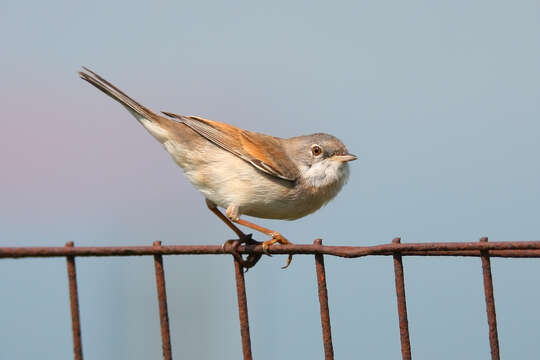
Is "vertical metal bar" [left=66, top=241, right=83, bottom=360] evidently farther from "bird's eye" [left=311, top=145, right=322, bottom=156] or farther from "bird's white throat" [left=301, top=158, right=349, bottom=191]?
"bird's eye" [left=311, top=145, right=322, bottom=156]

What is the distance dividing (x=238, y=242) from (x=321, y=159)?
Answer: 2.35 m

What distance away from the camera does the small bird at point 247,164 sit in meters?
5.19

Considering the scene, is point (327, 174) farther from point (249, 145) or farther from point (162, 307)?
point (162, 307)

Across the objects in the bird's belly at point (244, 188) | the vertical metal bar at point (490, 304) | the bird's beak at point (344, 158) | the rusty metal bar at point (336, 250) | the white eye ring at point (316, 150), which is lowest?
the vertical metal bar at point (490, 304)

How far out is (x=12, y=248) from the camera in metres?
2.66

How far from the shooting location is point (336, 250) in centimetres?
264

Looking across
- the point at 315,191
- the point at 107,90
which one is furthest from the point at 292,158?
the point at 107,90

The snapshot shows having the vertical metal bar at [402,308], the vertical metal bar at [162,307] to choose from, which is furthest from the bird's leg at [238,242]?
the vertical metal bar at [402,308]

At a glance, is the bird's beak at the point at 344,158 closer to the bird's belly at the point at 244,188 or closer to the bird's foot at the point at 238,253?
the bird's belly at the point at 244,188

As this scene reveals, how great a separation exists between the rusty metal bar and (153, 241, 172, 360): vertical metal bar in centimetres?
7

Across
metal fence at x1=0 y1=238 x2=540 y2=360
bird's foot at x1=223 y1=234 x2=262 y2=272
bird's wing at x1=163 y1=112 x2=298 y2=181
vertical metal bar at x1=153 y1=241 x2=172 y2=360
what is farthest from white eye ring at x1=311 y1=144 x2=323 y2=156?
vertical metal bar at x1=153 y1=241 x2=172 y2=360

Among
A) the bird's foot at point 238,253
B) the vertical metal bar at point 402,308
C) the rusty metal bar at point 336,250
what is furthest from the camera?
the bird's foot at point 238,253

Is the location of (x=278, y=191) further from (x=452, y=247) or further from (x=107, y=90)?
(x=452, y=247)

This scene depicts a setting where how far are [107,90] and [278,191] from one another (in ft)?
5.43
